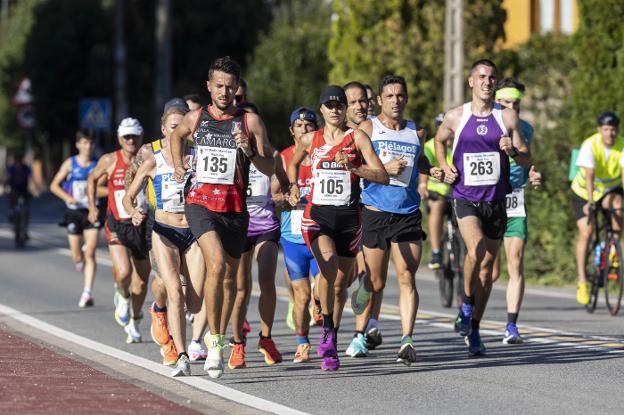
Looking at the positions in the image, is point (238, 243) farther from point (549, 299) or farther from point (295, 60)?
point (295, 60)

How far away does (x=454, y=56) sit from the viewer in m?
22.9

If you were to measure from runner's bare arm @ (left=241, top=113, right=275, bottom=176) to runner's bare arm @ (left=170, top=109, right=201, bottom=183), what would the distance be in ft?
1.29

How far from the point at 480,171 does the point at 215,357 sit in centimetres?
274

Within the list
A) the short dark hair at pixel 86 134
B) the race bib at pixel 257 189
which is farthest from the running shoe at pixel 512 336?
the short dark hair at pixel 86 134

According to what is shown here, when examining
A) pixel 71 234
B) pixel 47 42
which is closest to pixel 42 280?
pixel 71 234

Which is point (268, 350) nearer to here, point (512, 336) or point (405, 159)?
point (405, 159)

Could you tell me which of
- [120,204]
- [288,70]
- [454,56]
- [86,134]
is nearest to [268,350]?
[120,204]

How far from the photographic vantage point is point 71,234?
17.6 meters

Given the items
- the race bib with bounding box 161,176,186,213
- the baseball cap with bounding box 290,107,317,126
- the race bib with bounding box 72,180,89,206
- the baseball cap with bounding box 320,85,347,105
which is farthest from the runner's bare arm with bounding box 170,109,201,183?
the race bib with bounding box 72,180,89,206

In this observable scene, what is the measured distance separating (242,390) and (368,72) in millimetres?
16960

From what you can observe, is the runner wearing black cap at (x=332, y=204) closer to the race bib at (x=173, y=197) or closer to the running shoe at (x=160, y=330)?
the race bib at (x=173, y=197)

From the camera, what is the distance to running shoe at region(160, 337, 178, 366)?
11.2 m

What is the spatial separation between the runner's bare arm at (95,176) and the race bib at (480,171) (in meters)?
4.09

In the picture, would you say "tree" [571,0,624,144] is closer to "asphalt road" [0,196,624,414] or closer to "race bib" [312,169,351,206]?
"asphalt road" [0,196,624,414]
